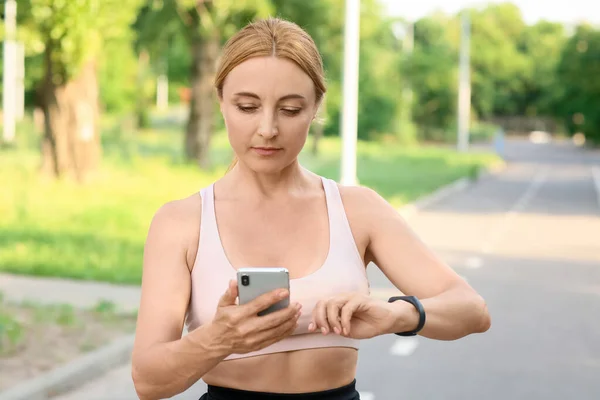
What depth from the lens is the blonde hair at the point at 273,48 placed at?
2514 millimetres

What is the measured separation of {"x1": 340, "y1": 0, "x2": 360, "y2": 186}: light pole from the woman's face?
675 inches

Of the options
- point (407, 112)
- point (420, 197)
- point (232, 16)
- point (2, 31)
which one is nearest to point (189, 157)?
point (232, 16)

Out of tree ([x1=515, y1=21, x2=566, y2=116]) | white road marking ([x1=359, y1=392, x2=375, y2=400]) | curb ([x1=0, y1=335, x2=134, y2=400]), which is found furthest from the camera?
tree ([x1=515, y1=21, x2=566, y2=116])

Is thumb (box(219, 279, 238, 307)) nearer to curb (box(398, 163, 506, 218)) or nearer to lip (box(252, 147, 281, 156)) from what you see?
lip (box(252, 147, 281, 156))

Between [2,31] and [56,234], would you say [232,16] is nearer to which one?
[2,31]

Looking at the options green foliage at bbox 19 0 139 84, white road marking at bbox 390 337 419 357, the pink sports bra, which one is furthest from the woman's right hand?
green foliage at bbox 19 0 139 84

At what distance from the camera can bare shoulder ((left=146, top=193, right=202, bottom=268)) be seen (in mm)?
2584

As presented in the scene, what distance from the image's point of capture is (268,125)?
8.21ft

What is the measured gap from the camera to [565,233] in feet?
64.5

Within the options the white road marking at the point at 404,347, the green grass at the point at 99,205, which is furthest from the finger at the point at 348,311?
the green grass at the point at 99,205

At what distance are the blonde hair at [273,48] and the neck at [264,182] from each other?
19 centimetres

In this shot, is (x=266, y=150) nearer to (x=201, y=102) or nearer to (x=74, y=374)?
(x=74, y=374)

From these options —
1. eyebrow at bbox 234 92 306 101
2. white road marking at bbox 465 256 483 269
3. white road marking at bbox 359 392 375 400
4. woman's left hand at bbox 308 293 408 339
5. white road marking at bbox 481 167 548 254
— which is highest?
eyebrow at bbox 234 92 306 101

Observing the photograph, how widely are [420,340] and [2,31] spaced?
44.8 ft
